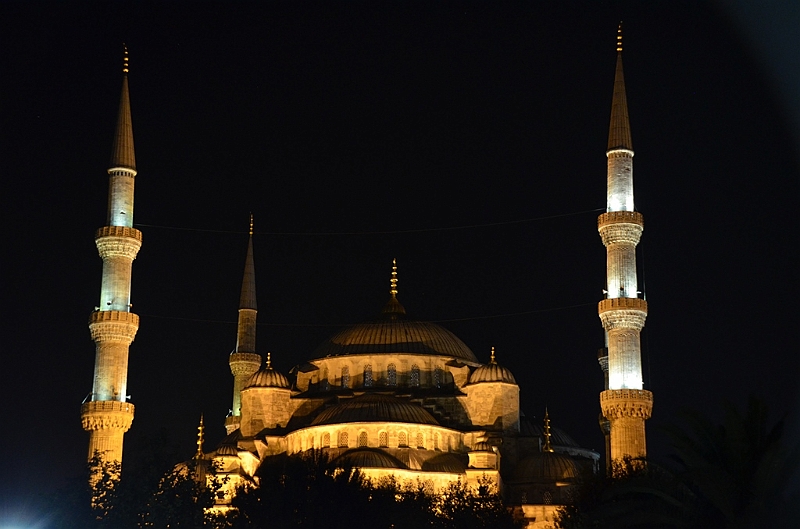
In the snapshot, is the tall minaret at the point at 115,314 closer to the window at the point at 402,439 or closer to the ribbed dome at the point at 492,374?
the window at the point at 402,439

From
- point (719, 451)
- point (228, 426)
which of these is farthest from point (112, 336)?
point (719, 451)

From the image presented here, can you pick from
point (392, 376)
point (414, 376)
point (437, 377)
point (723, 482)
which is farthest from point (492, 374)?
point (723, 482)

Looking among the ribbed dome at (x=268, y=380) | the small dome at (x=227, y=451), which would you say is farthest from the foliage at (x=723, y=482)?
the ribbed dome at (x=268, y=380)

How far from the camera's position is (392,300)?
62.3 metres

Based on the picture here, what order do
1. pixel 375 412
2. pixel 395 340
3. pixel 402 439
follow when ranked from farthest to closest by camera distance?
pixel 395 340
pixel 375 412
pixel 402 439

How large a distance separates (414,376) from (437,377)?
86 centimetres

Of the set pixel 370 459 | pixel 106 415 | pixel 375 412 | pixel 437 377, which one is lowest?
pixel 370 459

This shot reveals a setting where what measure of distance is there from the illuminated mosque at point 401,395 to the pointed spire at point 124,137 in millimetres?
45

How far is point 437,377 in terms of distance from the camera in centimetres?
5759

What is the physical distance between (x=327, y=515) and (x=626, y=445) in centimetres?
1150

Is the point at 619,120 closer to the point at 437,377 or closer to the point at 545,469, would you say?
the point at 545,469

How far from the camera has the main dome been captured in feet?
191

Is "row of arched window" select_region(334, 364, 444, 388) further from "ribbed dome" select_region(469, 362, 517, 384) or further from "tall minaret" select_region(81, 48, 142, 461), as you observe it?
"tall minaret" select_region(81, 48, 142, 461)

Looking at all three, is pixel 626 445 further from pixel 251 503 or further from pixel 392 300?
pixel 392 300
